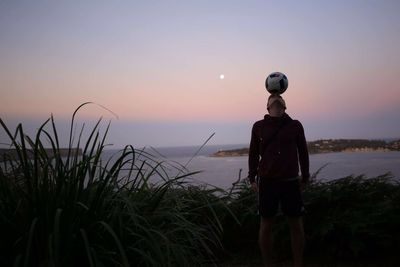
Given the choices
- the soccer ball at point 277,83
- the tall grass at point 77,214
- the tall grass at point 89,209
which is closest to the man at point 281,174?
the soccer ball at point 277,83

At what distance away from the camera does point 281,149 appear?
147 inches

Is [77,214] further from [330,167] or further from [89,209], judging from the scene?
[330,167]

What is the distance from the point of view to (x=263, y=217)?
12.3ft

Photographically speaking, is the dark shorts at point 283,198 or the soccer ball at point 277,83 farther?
the soccer ball at point 277,83

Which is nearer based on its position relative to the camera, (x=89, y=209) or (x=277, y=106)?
(x=89, y=209)

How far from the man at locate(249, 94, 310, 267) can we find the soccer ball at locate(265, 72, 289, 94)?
12 centimetres

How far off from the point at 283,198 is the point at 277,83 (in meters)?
1.13

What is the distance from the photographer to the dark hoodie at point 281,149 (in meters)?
3.72

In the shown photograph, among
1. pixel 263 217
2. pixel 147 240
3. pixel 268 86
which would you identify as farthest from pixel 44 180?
pixel 268 86

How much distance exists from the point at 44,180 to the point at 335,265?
3.16m

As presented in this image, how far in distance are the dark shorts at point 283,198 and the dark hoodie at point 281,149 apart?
0.24 feet

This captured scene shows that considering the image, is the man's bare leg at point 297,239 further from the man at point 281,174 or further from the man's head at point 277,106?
the man's head at point 277,106

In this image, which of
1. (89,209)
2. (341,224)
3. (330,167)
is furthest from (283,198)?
(330,167)

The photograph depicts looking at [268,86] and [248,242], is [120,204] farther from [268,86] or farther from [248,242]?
[248,242]
